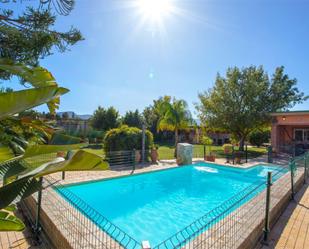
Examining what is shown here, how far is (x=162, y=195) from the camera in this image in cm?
938

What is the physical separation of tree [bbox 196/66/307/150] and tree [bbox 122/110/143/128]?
12.2 m

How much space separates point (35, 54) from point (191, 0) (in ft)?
19.1

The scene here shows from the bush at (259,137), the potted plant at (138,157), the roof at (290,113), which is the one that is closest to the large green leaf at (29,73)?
the potted plant at (138,157)

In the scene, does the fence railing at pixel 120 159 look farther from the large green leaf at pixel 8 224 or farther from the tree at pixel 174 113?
the large green leaf at pixel 8 224

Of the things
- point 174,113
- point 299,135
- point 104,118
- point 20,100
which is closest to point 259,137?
point 299,135

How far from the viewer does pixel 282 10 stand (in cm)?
948

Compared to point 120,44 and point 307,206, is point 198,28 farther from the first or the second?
point 307,206

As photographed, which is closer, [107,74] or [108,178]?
[108,178]

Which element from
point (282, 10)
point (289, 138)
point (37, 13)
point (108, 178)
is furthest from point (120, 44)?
point (289, 138)

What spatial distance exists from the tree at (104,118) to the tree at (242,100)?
1314 centimetres

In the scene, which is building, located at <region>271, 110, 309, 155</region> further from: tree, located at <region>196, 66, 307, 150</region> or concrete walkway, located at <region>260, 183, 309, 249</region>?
concrete walkway, located at <region>260, 183, 309, 249</region>

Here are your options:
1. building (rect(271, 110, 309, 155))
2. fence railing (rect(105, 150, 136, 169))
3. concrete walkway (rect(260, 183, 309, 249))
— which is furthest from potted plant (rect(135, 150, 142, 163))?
building (rect(271, 110, 309, 155))

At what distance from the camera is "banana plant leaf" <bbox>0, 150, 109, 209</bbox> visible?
1203 mm

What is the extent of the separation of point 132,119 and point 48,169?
2952cm
